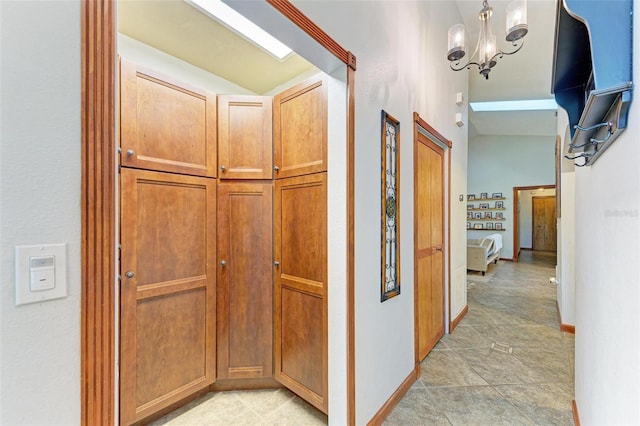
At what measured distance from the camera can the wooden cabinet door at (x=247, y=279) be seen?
6.66 feet

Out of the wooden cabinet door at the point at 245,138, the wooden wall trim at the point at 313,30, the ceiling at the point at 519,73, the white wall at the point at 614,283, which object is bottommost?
the white wall at the point at 614,283

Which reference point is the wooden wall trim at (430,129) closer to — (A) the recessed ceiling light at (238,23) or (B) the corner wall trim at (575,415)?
(A) the recessed ceiling light at (238,23)

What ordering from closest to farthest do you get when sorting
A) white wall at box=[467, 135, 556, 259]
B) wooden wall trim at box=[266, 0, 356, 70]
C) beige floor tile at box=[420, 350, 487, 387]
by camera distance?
1. wooden wall trim at box=[266, 0, 356, 70]
2. beige floor tile at box=[420, 350, 487, 387]
3. white wall at box=[467, 135, 556, 259]

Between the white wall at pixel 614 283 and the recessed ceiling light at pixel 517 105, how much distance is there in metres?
5.61

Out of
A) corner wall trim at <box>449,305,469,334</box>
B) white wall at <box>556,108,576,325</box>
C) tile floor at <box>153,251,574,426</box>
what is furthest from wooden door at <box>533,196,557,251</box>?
A: corner wall trim at <box>449,305,469,334</box>

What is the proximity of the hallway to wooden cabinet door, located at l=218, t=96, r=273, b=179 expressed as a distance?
6.31 ft

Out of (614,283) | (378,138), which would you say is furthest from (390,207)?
(614,283)

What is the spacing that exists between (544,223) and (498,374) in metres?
10.5

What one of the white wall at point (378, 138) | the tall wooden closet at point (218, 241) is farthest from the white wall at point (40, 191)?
the tall wooden closet at point (218, 241)

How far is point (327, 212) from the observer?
1593 millimetres

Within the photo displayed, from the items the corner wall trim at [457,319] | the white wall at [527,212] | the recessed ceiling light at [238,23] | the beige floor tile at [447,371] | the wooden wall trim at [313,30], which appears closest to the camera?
the wooden wall trim at [313,30]

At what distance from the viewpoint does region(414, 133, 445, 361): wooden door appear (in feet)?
7.88

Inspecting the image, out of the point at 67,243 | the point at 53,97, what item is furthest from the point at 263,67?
the point at 67,243

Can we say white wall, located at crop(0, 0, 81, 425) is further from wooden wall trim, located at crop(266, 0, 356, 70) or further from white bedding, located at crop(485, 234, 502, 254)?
white bedding, located at crop(485, 234, 502, 254)
